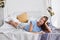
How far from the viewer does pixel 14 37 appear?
1680mm

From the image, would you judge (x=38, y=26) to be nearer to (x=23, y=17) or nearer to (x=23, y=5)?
(x=23, y=17)

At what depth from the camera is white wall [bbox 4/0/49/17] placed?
2.24 m

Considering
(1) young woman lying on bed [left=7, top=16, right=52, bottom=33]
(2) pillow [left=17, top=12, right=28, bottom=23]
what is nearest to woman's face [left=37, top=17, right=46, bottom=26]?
(1) young woman lying on bed [left=7, top=16, right=52, bottom=33]

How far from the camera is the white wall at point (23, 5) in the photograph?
7.34 feet

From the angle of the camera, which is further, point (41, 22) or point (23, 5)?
point (23, 5)

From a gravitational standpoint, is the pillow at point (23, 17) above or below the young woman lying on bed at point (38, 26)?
above

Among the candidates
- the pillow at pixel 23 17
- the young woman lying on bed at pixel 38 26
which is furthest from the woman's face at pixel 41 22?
the pillow at pixel 23 17

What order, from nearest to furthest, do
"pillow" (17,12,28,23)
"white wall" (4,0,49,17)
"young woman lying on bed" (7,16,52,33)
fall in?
"young woman lying on bed" (7,16,52,33) < "pillow" (17,12,28,23) < "white wall" (4,0,49,17)

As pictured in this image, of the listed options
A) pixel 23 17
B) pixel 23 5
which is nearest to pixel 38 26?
pixel 23 17

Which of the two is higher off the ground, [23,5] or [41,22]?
[23,5]

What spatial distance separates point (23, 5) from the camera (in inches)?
88.9

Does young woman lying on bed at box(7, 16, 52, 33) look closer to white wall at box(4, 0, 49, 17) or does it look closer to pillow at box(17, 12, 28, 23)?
pillow at box(17, 12, 28, 23)

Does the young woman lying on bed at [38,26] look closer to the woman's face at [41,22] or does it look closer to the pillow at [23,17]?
the woman's face at [41,22]

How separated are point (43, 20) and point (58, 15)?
0.37 m
